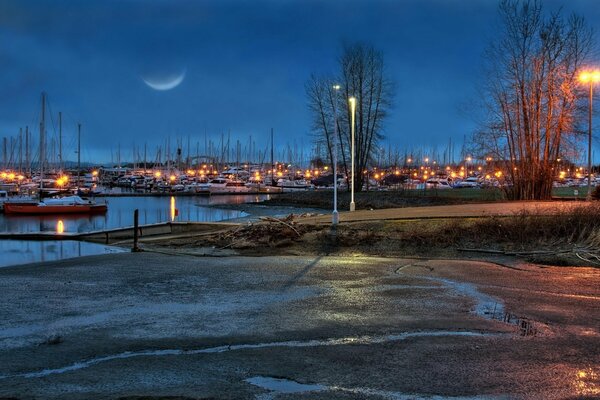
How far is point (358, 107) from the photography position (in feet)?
210

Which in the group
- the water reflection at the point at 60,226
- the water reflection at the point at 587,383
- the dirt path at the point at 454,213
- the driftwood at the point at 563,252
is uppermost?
the dirt path at the point at 454,213

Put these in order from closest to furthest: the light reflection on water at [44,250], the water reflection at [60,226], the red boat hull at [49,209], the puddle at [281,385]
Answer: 1. the puddle at [281,385]
2. the light reflection on water at [44,250]
3. the water reflection at [60,226]
4. the red boat hull at [49,209]

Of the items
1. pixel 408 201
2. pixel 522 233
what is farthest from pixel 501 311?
pixel 408 201

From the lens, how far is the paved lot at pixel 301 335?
6.09 metres

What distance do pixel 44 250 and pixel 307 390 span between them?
77.9ft

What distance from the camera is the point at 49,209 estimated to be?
5944cm

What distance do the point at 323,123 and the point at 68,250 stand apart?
48.3m

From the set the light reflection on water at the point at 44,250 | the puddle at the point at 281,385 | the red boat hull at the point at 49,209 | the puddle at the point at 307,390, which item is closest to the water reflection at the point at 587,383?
the puddle at the point at 307,390

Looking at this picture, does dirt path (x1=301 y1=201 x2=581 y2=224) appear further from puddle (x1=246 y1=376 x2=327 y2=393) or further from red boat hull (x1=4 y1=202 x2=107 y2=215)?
red boat hull (x1=4 y1=202 x2=107 y2=215)

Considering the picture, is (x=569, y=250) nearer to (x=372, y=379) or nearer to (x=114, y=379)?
(x=372, y=379)

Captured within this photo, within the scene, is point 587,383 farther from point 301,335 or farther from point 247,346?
point 247,346

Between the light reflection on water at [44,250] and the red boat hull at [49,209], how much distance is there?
30092mm

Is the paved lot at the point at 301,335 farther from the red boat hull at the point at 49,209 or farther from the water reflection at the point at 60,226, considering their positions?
the red boat hull at the point at 49,209

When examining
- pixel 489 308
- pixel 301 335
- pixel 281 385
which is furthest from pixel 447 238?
pixel 281 385
